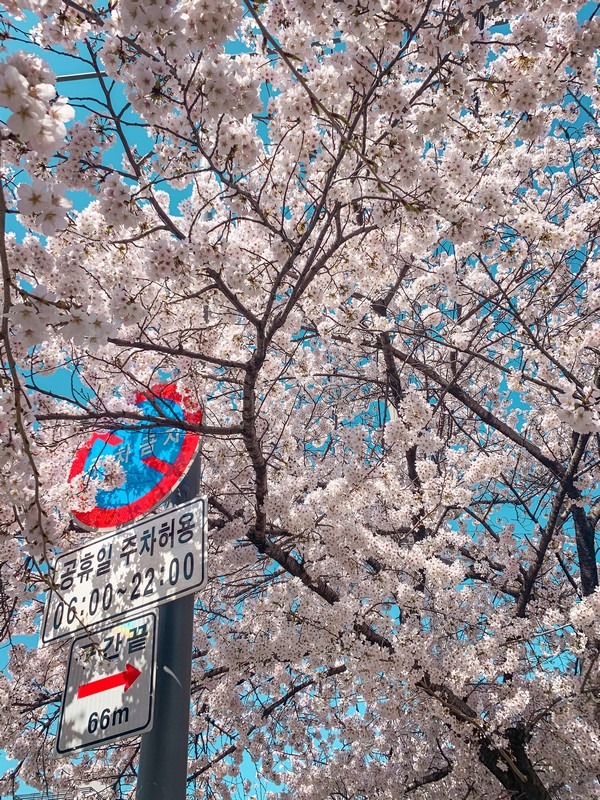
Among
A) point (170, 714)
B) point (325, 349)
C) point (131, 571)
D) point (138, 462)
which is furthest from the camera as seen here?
point (325, 349)

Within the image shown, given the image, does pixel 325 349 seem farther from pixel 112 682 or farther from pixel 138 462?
pixel 112 682

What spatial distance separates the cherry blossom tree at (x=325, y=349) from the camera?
245 centimetres

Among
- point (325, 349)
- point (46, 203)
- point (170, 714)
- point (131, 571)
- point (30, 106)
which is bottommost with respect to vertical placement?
point (170, 714)

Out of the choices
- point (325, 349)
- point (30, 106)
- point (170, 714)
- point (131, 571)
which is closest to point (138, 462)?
point (131, 571)

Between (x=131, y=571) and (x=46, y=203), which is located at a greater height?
(x=46, y=203)

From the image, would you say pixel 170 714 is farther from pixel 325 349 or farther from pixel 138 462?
pixel 325 349

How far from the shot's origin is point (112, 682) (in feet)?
6.81

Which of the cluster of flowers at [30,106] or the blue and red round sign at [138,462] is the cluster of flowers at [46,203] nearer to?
the cluster of flowers at [30,106]

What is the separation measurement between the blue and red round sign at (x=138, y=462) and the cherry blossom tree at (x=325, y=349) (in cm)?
14

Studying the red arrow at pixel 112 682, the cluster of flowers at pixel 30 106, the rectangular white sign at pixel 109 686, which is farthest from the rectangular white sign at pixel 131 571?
the cluster of flowers at pixel 30 106

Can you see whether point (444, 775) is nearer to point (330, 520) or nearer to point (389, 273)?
point (330, 520)

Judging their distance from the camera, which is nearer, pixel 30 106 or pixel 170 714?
pixel 30 106

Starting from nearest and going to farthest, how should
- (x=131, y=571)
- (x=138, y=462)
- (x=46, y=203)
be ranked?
(x=46, y=203), (x=131, y=571), (x=138, y=462)

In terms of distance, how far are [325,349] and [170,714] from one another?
5.24 metres
